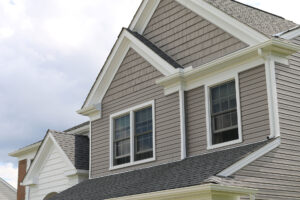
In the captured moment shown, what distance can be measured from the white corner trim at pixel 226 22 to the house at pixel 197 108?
29 millimetres

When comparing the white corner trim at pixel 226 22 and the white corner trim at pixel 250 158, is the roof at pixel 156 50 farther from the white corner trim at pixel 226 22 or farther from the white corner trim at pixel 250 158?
the white corner trim at pixel 250 158

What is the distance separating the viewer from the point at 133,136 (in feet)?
54.3

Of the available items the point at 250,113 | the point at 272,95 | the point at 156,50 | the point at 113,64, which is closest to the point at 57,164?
the point at 113,64

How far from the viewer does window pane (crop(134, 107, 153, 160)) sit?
1602 cm

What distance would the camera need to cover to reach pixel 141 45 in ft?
55.6

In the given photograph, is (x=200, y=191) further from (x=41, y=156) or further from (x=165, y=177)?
(x=41, y=156)

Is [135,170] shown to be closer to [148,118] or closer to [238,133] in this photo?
[148,118]

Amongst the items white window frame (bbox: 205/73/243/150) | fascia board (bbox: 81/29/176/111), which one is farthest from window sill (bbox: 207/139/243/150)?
fascia board (bbox: 81/29/176/111)

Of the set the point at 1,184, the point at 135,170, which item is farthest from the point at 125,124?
the point at 1,184

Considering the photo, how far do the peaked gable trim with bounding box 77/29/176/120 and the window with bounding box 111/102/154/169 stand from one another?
3.98 ft

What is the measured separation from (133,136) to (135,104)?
42.6 inches

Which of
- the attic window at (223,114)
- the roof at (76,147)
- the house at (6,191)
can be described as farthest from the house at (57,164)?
the house at (6,191)

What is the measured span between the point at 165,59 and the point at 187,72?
4.11ft

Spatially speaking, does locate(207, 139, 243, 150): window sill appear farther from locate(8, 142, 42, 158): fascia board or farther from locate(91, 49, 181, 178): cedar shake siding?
locate(8, 142, 42, 158): fascia board
